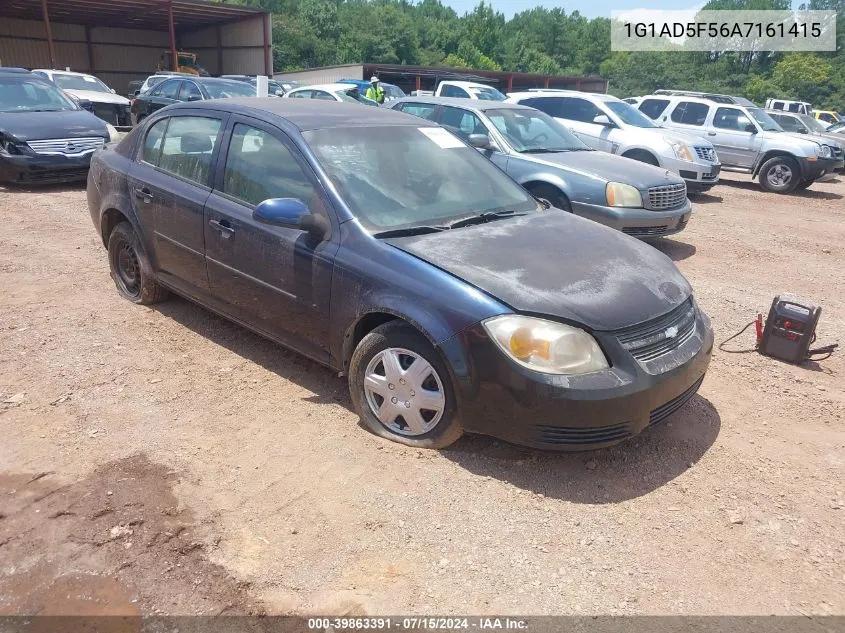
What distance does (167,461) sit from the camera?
10.6 ft

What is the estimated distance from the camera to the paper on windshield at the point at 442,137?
4.34 m

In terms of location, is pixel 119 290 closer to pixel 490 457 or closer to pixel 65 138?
pixel 490 457

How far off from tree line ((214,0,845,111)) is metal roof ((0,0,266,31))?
2496cm

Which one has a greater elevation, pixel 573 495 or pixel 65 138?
pixel 65 138

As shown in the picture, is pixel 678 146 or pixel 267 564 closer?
pixel 267 564

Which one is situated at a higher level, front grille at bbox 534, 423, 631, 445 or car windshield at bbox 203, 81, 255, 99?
car windshield at bbox 203, 81, 255, 99

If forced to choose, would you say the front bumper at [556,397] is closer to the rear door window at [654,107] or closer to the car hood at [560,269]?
the car hood at [560,269]

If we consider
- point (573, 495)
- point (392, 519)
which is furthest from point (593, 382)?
point (392, 519)

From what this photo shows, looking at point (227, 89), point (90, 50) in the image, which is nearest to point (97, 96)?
point (227, 89)

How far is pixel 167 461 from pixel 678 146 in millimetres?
10142

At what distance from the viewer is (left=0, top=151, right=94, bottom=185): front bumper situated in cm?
905

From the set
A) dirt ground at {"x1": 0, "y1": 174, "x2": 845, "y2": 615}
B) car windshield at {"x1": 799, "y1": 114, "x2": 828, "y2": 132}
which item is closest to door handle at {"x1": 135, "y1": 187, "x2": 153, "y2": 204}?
dirt ground at {"x1": 0, "y1": 174, "x2": 845, "y2": 615}

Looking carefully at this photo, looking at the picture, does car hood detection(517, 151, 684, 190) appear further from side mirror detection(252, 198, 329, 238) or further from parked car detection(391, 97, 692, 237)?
side mirror detection(252, 198, 329, 238)

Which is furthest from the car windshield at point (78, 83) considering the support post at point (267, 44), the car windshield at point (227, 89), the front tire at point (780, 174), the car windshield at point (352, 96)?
the front tire at point (780, 174)
